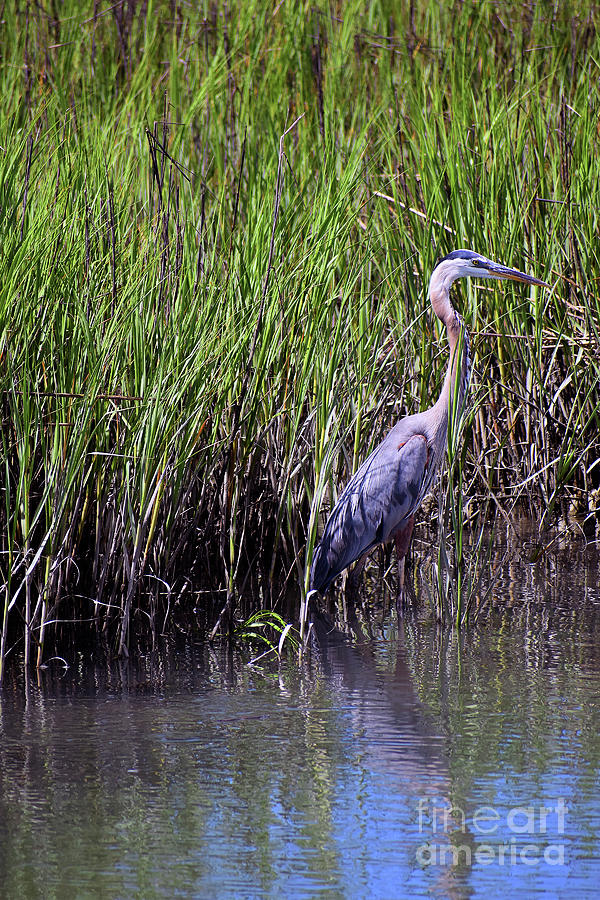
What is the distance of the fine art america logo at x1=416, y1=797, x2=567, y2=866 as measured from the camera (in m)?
2.48

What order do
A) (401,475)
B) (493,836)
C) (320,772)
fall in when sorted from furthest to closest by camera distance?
1. (401,475)
2. (320,772)
3. (493,836)

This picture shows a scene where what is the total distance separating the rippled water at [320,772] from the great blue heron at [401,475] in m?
0.48

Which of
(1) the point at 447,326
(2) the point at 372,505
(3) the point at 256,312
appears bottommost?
(2) the point at 372,505

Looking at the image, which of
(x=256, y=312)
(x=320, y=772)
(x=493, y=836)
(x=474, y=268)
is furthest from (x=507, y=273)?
(x=493, y=836)

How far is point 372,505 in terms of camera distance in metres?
4.41

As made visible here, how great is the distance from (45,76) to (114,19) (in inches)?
40.9

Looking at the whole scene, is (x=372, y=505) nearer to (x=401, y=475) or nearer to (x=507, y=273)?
(x=401, y=475)

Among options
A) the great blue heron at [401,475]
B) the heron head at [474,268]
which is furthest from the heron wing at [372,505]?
the heron head at [474,268]

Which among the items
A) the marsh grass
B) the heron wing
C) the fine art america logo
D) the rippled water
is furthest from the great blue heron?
A: the fine art america logo

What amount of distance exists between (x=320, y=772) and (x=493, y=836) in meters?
0.54

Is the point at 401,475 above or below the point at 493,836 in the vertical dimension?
above

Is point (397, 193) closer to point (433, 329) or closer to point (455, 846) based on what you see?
point (433, 329)

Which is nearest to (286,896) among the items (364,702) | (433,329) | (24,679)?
(364,702)

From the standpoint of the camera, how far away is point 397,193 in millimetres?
5371
